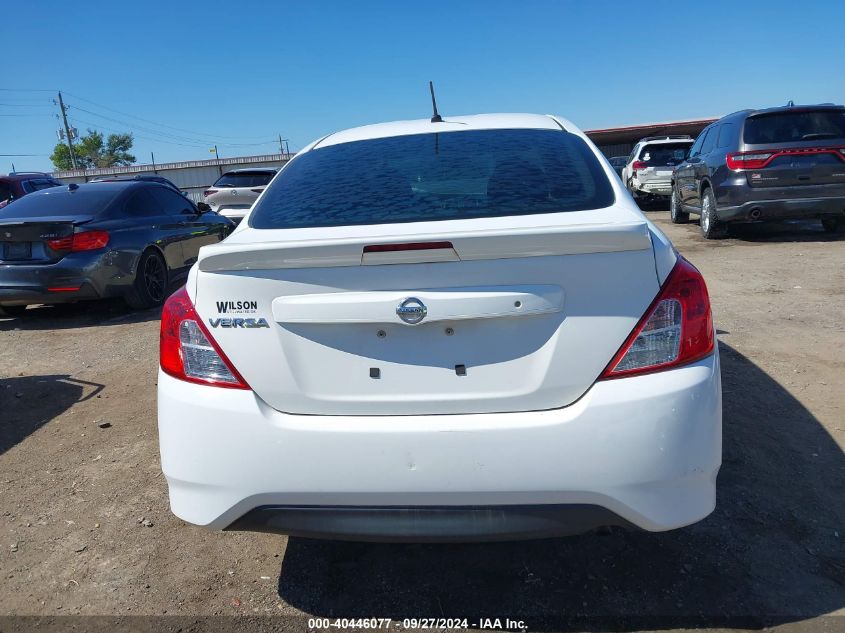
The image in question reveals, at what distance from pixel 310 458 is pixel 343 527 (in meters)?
0.24

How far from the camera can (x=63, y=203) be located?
7.29 metres

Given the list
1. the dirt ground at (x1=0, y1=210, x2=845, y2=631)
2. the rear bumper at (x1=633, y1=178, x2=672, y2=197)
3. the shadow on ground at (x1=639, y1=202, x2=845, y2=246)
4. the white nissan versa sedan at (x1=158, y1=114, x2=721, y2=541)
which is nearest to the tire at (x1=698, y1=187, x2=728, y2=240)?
the shadow on ground at (x1=639, y1=202, x2=845, y2=246)

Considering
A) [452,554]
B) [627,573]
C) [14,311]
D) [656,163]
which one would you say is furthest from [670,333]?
[656,163]

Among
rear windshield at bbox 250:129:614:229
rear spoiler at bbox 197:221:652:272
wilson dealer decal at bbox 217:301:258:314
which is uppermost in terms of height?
rear windshield at bbox 250:129:614:229

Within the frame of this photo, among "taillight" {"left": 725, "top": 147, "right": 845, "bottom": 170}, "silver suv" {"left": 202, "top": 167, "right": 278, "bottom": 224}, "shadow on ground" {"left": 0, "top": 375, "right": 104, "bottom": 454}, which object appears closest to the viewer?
"shadow on ground" {"left": 0, "top": 375, "right": 104, "bottom": 454}

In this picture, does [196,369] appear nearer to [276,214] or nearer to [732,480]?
[276,214]

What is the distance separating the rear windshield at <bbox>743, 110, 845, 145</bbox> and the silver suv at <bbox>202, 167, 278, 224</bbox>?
883 cm

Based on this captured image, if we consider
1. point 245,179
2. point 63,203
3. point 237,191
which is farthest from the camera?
point 245,179

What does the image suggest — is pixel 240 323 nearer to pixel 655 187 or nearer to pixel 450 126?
pixel 450 126

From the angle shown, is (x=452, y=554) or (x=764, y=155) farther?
(x=764, y=155)

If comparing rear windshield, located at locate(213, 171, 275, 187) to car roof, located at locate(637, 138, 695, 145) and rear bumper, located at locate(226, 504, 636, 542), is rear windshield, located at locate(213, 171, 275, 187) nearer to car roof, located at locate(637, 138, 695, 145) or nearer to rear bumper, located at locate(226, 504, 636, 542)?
car roof, located at locate(637, 138, 695, 145)

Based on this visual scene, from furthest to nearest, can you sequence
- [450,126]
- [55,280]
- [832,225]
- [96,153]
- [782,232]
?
1. [96,153]
2. [782,232]
3. [832,225]
4. [55,280]
5. [450,126]

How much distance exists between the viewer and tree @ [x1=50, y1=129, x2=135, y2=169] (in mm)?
97312

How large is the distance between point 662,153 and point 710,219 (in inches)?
262
